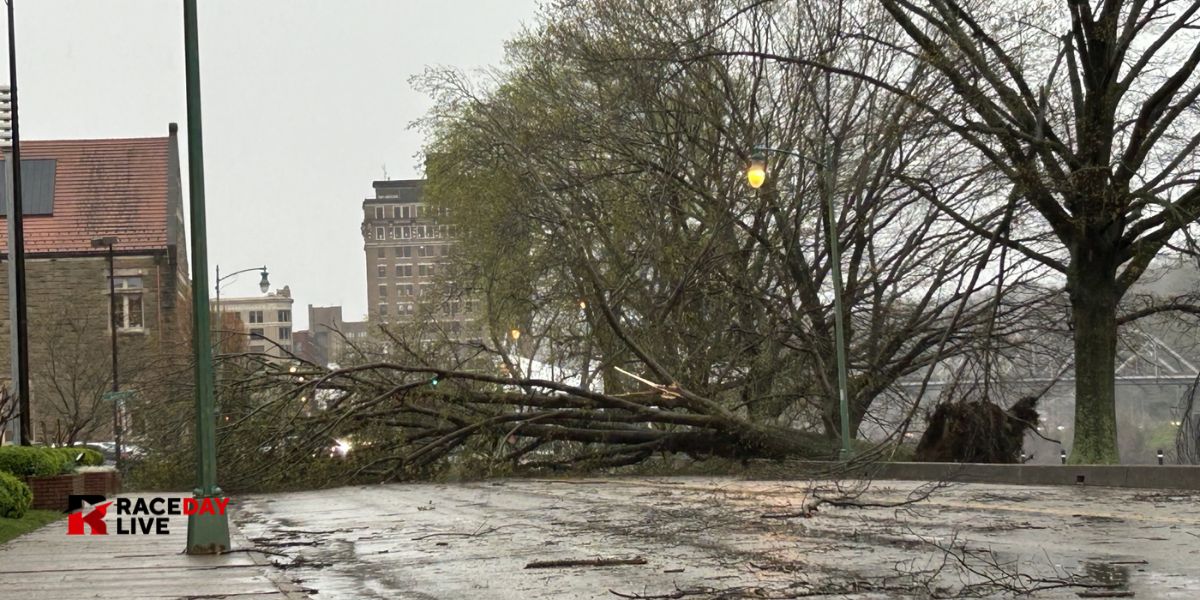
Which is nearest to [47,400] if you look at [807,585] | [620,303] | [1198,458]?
[620,303]

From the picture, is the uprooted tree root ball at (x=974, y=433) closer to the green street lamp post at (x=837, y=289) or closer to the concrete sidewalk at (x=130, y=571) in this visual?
the green street lamp post at (x=837, y=289)

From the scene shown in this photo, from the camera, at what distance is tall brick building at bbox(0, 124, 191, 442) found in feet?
197

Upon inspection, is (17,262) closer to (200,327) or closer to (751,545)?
(200,327)

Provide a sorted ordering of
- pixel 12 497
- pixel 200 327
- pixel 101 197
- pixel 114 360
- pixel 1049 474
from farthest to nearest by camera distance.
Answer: pixel 101 197 < pixel 114 360 < pixel 1049 474 < pixel 12 497 < pixel 200 327

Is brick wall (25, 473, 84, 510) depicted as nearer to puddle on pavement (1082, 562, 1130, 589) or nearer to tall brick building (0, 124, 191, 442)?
puddle on pavement (1082, 562, 1130, 589)

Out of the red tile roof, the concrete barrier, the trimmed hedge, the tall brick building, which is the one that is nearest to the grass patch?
the trimmed hedge

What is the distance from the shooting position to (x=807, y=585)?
936cm

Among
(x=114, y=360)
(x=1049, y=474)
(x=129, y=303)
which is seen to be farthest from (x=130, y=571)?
(x=129, y=303)

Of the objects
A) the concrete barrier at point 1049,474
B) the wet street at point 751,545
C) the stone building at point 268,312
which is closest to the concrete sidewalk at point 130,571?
the wet street at point 751,545

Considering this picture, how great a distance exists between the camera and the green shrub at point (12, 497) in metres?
17.4

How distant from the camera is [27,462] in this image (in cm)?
2086

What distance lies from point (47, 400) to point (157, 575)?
52620mm

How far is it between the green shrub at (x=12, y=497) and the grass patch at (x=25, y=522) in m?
0.11

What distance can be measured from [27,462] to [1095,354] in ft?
59.6
